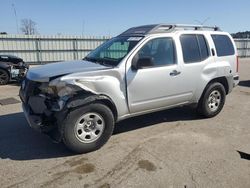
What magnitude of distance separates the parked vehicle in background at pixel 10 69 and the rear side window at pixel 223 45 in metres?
8.15

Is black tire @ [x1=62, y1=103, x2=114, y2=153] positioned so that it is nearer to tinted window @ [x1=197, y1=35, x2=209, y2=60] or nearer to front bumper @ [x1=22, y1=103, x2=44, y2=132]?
front bumper @ [x1=22, y1=103, x2=44, y2=132]

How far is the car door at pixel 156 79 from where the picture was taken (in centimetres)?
516

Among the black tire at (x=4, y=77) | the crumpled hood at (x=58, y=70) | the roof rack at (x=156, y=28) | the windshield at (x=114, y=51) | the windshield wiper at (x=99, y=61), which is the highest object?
the roof rack at (x=156, y=28)

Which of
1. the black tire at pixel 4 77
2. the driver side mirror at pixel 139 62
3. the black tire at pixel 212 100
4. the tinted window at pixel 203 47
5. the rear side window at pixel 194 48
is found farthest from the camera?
the black tire at pixel 4 77

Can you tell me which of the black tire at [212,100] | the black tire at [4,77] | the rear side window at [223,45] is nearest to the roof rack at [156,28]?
the rear side window at [223,45]

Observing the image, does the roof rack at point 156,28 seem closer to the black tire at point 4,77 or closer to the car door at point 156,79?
the car door at point 156,79

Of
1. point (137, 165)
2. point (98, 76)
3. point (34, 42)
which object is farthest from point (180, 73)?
point (34, 42)

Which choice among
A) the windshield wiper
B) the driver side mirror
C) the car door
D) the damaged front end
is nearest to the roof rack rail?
the car door

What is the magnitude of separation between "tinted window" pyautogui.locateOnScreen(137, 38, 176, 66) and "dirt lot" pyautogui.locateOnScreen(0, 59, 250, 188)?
4.46ft

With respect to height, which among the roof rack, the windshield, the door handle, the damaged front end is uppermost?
the roof rack

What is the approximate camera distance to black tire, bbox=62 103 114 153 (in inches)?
175

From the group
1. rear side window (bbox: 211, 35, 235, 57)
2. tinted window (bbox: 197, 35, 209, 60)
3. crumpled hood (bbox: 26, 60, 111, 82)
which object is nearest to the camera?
crumpled hood (bbox: 26, 60, 111, 82)

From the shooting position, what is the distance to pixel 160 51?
5566 mm

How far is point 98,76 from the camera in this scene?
4723mm
